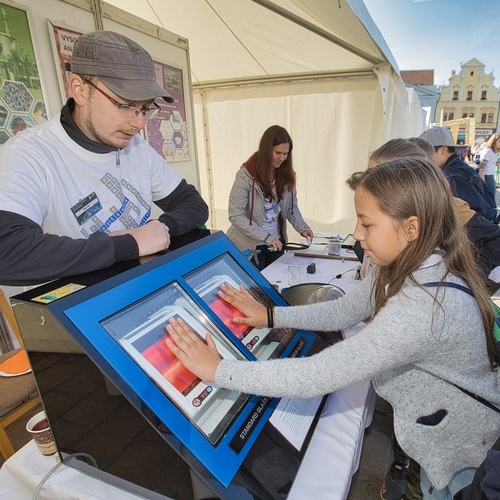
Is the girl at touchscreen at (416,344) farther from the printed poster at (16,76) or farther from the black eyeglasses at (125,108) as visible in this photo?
the printed poster at (16,76)

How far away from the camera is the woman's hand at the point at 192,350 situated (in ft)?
2.45

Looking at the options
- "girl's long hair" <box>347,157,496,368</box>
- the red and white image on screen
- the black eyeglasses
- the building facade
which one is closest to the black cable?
the red and white image on screen

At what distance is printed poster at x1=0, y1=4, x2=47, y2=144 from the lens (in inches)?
73.2

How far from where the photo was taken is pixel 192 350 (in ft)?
2.52

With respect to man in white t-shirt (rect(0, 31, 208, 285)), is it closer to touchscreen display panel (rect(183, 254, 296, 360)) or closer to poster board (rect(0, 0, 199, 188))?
touchscreen display panel (rect(183, 254, 296, 360))

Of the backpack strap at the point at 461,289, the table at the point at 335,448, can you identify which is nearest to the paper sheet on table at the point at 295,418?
the table at the point at 335,448

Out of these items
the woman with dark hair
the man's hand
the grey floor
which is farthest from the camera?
the woman with dark hair

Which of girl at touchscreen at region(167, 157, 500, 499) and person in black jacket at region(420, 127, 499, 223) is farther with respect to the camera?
person in black jacket at region(420, 127, 499, 223)

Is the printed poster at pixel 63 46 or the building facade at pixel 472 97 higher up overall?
the building facade at pixel 472 97

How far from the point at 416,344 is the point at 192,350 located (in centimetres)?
53

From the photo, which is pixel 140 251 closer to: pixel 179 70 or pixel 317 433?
pixel 317 433

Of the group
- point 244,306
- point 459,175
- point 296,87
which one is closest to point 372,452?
point 244,306

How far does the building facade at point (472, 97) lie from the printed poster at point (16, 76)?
5210cm

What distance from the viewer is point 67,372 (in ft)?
2.18
